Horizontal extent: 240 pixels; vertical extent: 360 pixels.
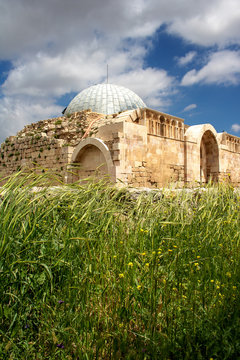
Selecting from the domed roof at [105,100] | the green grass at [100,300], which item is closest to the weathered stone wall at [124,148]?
the green grass at [100,300]

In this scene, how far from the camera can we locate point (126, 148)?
909 cm

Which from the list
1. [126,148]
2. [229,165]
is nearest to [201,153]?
[229,165]

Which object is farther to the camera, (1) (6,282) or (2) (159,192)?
(2) (159,192)

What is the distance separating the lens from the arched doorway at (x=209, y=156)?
1371 cm

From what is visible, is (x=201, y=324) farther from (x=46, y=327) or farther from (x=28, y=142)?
(x=28, y=142)

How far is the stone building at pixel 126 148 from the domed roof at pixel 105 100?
5.69 m

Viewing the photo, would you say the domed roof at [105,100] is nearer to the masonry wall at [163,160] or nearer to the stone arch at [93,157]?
the masonry wall at [163,160]

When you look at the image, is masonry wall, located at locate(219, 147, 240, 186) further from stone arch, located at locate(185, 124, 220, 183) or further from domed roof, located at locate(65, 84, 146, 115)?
domed roof, located at locate(65, 84, 146, 115)

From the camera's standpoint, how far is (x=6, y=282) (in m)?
2.31

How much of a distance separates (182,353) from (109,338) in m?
0.52

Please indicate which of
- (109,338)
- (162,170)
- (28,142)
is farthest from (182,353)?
(28,142)

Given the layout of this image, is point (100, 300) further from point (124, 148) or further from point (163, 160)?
point (163, 160)

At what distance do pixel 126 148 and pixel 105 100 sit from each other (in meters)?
10.5

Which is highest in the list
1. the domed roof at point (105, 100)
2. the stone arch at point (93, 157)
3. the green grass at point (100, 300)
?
the domed roof at point (105, 100)
